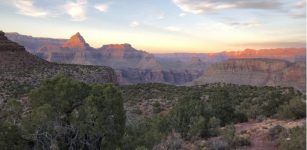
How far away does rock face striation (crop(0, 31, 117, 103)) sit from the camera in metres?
43.1

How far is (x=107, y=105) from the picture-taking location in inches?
563

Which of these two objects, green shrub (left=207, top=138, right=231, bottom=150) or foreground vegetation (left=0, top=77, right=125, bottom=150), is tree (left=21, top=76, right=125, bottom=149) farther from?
green shrub (left=207, top=138, right=231, bottom=150)

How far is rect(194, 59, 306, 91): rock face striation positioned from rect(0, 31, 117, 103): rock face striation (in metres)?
87.1

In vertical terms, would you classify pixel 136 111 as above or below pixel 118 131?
below

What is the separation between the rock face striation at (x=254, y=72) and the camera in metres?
138

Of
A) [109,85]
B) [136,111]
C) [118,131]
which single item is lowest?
[136,111]

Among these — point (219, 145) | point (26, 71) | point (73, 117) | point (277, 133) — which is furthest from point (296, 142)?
point (26, 71)

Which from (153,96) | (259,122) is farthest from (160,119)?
(153,96)

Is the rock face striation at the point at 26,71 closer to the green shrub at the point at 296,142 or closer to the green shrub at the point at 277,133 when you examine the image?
the green shrub at the point at 277,133

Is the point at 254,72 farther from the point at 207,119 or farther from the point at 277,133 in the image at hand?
the point at 277,133

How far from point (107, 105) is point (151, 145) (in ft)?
6.60

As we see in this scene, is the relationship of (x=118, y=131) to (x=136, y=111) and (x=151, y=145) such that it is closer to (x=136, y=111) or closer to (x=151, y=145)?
(x=151, y=145)

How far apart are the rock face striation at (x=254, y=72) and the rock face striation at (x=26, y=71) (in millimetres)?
87062

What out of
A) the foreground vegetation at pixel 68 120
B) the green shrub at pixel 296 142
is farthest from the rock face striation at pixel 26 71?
the green shrub at pixel 296 142
